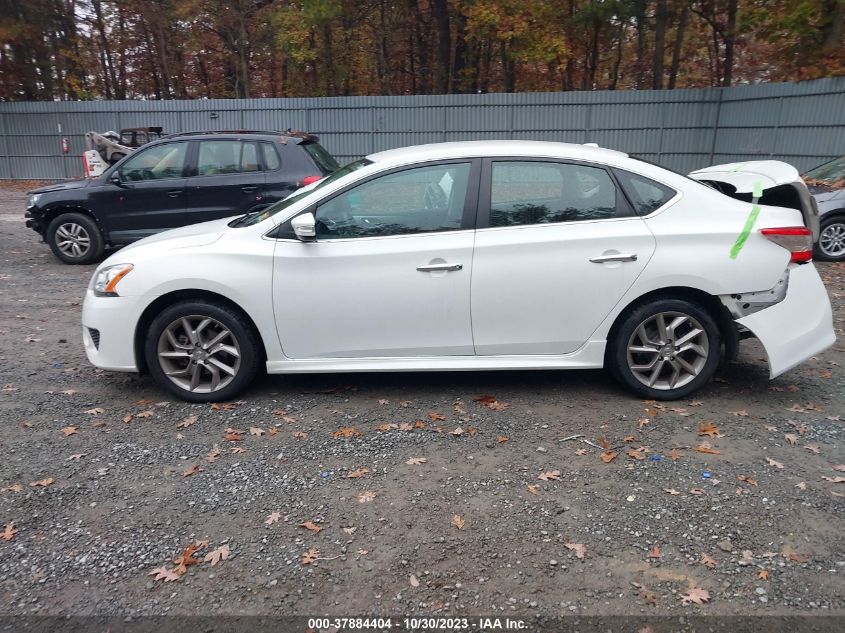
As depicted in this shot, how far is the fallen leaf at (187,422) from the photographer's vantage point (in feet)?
14.7

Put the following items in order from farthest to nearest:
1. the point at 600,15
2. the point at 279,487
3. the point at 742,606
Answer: the point at 600,15 < the point at 279,487 < the point at 742,606

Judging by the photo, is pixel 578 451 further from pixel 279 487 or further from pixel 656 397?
pixel 279 487

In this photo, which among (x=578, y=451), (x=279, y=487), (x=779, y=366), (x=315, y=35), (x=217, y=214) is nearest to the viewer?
(x=279, y=487)

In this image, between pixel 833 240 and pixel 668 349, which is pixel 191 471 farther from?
pixel 833 240

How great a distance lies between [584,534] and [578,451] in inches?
34.0

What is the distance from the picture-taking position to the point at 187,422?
4531mm

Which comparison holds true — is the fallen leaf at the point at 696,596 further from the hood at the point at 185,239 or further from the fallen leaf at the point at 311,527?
the hood at the point at 185,239

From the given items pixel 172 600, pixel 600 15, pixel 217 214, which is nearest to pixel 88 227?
pixel 217 214

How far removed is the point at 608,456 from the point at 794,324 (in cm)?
170

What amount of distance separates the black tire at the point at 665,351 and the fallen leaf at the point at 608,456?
82 centimetres

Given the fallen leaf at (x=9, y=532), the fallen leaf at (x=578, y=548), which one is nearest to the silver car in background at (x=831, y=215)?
the fallen leaf at (x=578, y=548)

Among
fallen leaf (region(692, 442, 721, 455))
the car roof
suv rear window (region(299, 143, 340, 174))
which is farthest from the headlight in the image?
suv rear window (region(299, 143, 340, 174))

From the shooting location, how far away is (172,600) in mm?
2855

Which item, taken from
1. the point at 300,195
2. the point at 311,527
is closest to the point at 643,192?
the point at 300,195
